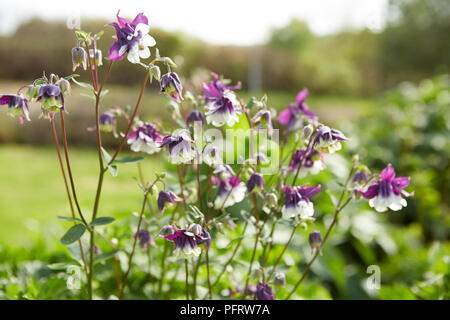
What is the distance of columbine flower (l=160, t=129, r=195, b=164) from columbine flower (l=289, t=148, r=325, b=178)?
1.05ft

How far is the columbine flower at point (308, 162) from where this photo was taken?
103 cm

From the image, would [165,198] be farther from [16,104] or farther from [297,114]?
[297,114]

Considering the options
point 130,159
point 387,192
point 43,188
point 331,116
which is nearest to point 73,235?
point 130,159

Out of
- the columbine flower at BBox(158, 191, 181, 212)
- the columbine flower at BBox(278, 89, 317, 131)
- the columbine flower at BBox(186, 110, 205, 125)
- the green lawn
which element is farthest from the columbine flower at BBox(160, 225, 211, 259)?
the green lawn

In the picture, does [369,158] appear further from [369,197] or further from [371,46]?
[371,46]

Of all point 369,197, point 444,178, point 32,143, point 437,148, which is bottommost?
point 32,143

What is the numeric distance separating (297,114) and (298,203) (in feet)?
1.09

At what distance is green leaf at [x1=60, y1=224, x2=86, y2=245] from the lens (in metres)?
0.90

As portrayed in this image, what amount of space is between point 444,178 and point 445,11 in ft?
38.0

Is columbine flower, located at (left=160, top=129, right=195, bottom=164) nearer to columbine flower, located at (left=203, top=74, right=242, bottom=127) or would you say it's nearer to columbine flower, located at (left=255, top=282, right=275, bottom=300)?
columbine flower, located at (left=203, top=74, right=242, bottom=127)

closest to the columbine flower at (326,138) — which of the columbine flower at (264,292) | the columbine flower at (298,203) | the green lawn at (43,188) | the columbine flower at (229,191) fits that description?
the columbine flower at (298,203)

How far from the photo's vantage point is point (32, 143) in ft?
24.8

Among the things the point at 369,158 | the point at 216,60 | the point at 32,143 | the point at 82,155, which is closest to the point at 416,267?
the point at 369,158
